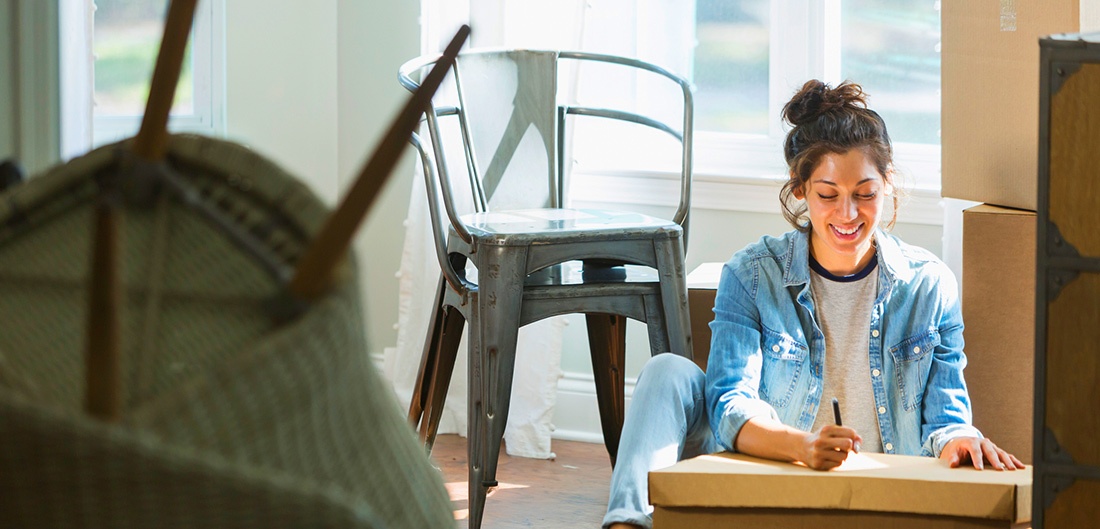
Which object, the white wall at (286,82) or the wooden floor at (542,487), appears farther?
the white wall at (286,82)

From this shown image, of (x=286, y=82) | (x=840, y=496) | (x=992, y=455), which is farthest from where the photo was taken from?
(x=286, y=82)

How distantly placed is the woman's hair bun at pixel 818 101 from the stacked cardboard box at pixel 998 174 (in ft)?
0.44

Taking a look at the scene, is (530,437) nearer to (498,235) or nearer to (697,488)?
(498,235)

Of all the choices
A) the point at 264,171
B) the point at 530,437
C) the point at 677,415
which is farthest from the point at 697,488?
the point at 530,437

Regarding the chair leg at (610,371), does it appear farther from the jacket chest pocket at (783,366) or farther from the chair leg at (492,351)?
the jacket chest pocket at (783,366)

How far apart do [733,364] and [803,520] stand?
0.40 metres

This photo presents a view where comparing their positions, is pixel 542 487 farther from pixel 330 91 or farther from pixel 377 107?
pixel 330 91

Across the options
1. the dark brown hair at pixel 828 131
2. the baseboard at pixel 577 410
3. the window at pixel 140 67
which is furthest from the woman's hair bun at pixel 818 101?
the window at pixel 140 67

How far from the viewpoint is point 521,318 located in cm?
163

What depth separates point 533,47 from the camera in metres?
2.20

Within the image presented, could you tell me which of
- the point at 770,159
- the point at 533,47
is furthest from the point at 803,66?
the point at 533,47

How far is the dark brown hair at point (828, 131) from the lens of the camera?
4.75ft

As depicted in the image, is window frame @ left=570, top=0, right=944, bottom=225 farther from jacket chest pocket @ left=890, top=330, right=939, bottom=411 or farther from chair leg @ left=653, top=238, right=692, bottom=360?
jacket chest pocket @ left=890, top=330, right=939, bottom=411

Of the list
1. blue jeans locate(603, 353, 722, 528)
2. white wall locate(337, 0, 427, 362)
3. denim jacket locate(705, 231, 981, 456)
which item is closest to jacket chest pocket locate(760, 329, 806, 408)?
denim jacket locate(705, 231, 981, 456)
